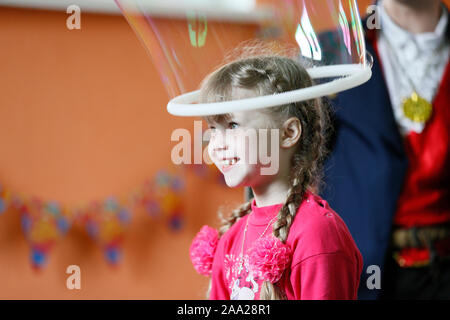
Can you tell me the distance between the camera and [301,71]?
0.71 meters

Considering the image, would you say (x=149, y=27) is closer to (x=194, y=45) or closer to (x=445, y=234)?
(x=194, y=45)

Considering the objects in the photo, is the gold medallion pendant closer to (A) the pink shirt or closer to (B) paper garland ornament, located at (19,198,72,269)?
(A) the pink shirt

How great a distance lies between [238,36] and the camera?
0.80 m

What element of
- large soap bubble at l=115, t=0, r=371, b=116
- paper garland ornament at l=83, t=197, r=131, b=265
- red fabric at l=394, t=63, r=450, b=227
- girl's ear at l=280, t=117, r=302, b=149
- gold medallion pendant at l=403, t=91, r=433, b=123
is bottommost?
paper garland ornament at l=83, t=197, r=131, b=265

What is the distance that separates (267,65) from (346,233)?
220mm

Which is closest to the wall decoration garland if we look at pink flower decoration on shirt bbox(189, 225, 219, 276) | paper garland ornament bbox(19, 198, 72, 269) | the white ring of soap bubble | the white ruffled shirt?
paper garland ornament bbox(19, 198, 72, 269)

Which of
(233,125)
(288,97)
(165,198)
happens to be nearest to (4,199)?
(165,198)

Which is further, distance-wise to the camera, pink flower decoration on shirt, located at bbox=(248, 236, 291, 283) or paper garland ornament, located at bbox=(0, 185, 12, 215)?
paper garland ornament, located at bbox=(0, 185, 12, 215)

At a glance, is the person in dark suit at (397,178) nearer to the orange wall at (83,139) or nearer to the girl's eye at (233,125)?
the girl's eye at (233,125)

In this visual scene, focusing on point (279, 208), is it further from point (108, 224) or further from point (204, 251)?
point (108, 224)

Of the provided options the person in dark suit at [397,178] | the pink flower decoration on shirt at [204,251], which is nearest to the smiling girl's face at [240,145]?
the pink flower decoration on shirt at [204,251]

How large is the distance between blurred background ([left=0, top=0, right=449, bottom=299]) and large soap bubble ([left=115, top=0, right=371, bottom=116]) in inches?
45.9

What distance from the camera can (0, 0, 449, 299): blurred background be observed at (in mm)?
1992

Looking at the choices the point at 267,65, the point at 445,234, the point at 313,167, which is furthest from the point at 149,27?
the point at 445,234
